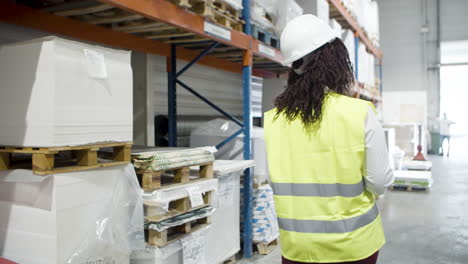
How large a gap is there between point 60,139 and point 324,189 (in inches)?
53.6

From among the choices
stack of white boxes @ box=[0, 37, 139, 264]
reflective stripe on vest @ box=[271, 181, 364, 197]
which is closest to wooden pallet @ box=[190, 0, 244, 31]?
stack of white boxes @ box=[0, 37, 139, 264]

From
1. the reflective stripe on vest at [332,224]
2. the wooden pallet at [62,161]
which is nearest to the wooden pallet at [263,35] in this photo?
the wooden pallet at [62,161]

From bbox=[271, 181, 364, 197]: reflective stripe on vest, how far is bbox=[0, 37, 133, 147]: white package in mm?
1140

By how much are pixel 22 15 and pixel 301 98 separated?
2.33m

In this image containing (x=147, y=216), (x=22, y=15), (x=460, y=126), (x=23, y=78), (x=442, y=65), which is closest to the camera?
(x=23, y=78)

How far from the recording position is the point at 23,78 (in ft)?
6.78

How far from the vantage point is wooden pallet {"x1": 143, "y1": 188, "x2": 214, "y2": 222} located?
2751 mm

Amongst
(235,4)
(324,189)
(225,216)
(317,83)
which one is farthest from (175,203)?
(235,4)

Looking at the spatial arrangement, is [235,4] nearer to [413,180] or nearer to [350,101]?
[350,101]

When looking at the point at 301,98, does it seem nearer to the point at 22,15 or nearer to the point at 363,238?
the point at 363,238

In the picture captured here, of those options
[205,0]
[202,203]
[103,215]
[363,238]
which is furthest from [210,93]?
[363,238]

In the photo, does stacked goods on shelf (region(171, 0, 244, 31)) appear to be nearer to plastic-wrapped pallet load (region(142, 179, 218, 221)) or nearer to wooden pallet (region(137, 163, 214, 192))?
wooden pallet (region(137, 163, 214, 192))

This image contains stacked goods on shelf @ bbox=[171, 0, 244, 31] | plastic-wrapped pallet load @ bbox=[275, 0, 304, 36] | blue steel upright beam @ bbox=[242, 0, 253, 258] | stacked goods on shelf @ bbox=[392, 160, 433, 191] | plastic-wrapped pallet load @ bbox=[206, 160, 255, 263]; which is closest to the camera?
stacked goods on shelf @ bbox=[171, 0, 244, 31]

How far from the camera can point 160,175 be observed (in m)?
3.07
